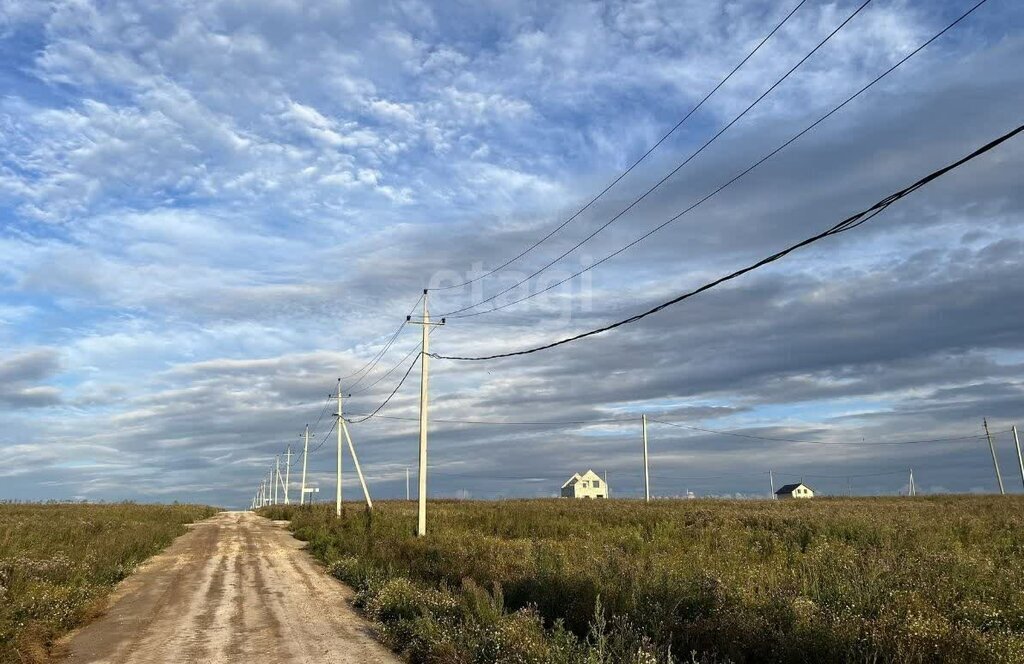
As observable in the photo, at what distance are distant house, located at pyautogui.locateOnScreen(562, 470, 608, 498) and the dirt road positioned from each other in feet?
334

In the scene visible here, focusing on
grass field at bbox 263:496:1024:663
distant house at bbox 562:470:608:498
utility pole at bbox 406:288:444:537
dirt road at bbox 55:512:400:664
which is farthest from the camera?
distant house at bbox 562:470:608:498

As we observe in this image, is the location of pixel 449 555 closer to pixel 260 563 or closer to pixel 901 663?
pixel 260 563

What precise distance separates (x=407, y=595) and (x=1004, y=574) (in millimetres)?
10028

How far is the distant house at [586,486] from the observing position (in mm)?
118812

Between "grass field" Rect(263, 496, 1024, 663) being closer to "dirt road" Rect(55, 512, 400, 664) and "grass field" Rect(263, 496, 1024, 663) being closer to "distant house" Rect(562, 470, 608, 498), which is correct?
"dirt road" Rect(55, 512, 400, 664)

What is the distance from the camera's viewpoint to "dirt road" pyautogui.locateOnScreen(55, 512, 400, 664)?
983 centimetres

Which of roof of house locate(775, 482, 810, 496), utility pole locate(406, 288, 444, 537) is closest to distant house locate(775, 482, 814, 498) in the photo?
roof of house locate(775, 482, 810, 496)

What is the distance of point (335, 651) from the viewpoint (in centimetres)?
987

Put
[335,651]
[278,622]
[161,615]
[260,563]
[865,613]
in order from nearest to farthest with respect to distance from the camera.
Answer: [865,613] < [335,651] < [278,622] < [161,615] < [260,563]

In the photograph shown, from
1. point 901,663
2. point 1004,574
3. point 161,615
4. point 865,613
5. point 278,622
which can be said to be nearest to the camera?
point 901,663

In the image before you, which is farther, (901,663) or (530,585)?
(530,585)

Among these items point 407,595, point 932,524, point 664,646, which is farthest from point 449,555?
point 932,524

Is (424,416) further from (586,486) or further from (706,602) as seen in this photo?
(586,486)

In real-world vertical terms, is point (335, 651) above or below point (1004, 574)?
below
